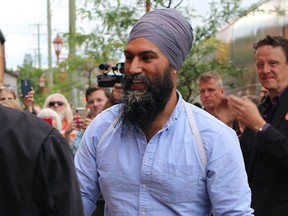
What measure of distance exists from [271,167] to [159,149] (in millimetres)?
1365

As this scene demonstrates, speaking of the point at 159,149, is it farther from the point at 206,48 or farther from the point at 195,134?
the point at 206,48

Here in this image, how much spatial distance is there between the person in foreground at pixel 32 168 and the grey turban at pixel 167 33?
1080 mm

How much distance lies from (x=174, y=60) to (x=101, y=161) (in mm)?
564

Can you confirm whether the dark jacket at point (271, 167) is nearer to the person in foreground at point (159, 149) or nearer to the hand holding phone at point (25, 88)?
the person in foreground at point (159, 149)

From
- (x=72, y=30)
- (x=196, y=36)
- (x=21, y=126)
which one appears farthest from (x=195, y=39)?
(x=21, y=126)

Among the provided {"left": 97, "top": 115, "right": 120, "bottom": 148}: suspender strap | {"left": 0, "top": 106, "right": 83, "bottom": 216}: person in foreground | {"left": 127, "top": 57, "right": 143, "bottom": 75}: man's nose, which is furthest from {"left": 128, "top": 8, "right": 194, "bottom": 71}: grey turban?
{"left": 0, "top": 106, "right": 83, "bottom": 216}: person in foreground

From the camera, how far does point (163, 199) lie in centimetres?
255

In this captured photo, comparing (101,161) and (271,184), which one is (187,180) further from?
(271,184)

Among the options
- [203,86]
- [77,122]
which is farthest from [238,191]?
[77,122]

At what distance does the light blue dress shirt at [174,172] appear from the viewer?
8.34 feet

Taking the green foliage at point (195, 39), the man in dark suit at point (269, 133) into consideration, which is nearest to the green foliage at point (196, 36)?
the green foliage at point (195, 39)

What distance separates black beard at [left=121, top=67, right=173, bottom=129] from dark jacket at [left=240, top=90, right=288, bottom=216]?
1163mm

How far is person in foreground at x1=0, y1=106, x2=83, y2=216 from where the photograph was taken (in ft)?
5.21

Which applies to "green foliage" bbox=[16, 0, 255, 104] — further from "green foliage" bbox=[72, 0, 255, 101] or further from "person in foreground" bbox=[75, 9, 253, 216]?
"person in foreground" bbox=[75, 9, 253, 216]
